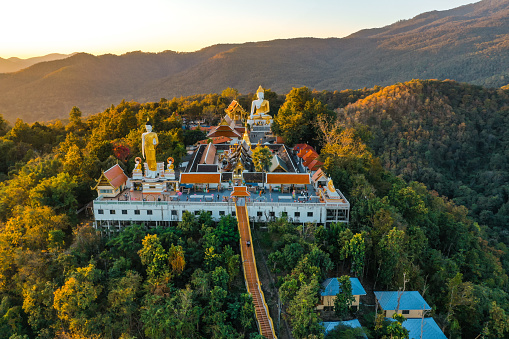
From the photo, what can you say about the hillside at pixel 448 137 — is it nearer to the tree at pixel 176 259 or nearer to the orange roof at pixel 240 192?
the orange roof at pixel 240 192

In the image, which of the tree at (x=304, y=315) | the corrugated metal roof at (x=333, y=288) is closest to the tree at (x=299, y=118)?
the corrugated metal roof at (x=333, y=288)

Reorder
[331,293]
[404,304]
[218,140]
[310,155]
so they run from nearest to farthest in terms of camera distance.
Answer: [331,293]
[404,304]
[310,155]
[218,140]

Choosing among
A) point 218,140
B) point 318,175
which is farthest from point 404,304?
point 218,140

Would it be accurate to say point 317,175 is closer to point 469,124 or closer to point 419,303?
point 419,303

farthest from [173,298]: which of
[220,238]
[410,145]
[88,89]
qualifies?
[88,89]

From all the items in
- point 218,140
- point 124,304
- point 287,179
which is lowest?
point 124,304

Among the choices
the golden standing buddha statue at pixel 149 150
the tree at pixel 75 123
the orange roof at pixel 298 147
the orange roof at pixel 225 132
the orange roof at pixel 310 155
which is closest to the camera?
the golden standing buddha statue at pixel 149 150

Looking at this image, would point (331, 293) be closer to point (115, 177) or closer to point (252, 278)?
point (252, 278)

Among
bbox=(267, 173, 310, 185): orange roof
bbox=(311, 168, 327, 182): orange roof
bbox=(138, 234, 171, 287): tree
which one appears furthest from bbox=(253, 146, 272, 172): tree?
bbox=(138, 234, 171, 287): tree
